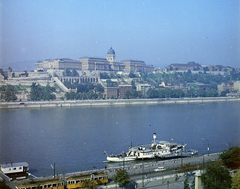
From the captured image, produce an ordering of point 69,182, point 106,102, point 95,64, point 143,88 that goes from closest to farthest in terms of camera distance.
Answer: point 69,182
point 106,102
point 143,88
point 95,64

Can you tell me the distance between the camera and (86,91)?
1208 inches

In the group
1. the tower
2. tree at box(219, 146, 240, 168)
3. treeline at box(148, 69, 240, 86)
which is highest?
the tower

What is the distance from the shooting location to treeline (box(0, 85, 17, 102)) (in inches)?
942

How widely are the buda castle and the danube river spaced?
910 inches

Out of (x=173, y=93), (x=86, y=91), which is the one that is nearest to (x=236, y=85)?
(x=173, y=93)

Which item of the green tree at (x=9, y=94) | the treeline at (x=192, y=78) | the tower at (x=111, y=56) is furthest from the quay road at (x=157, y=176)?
the tower at (x=111, y=56)

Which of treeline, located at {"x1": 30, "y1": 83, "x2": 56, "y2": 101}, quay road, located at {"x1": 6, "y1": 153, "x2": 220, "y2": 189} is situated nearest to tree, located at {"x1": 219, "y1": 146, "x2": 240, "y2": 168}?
quay road, located at {"x1": 6, "y1": 153, "x2": 220, "y2": 189}

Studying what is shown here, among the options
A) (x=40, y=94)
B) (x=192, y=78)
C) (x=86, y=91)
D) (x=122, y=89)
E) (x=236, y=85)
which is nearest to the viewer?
(x=40, y=94)

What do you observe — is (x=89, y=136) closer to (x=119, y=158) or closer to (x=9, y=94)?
(x=119, y=158)

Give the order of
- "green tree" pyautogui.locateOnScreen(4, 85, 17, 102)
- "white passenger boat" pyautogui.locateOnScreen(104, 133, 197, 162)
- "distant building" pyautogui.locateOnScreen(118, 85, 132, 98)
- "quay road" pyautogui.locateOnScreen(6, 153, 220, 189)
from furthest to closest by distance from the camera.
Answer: "distant building" pyautogui.locateOnScreen(118, 85, 132, 98), "green tree" pyautogui.locateOnScreen(4, 85, 17, 102), "white passenger boat" pyautogui.locateOnScreen(104, 133, 197, 162), "quay road" pyautogui.locateOnScreen(6, 153, 220, 189)

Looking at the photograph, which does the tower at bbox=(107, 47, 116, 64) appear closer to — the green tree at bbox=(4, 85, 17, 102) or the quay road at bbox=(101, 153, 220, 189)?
the green tree at bbox=(4, 85, 17, 102)

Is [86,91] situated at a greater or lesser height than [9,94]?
greater

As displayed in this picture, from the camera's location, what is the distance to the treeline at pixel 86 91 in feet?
88.7

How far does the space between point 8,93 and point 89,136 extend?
14.1 m
